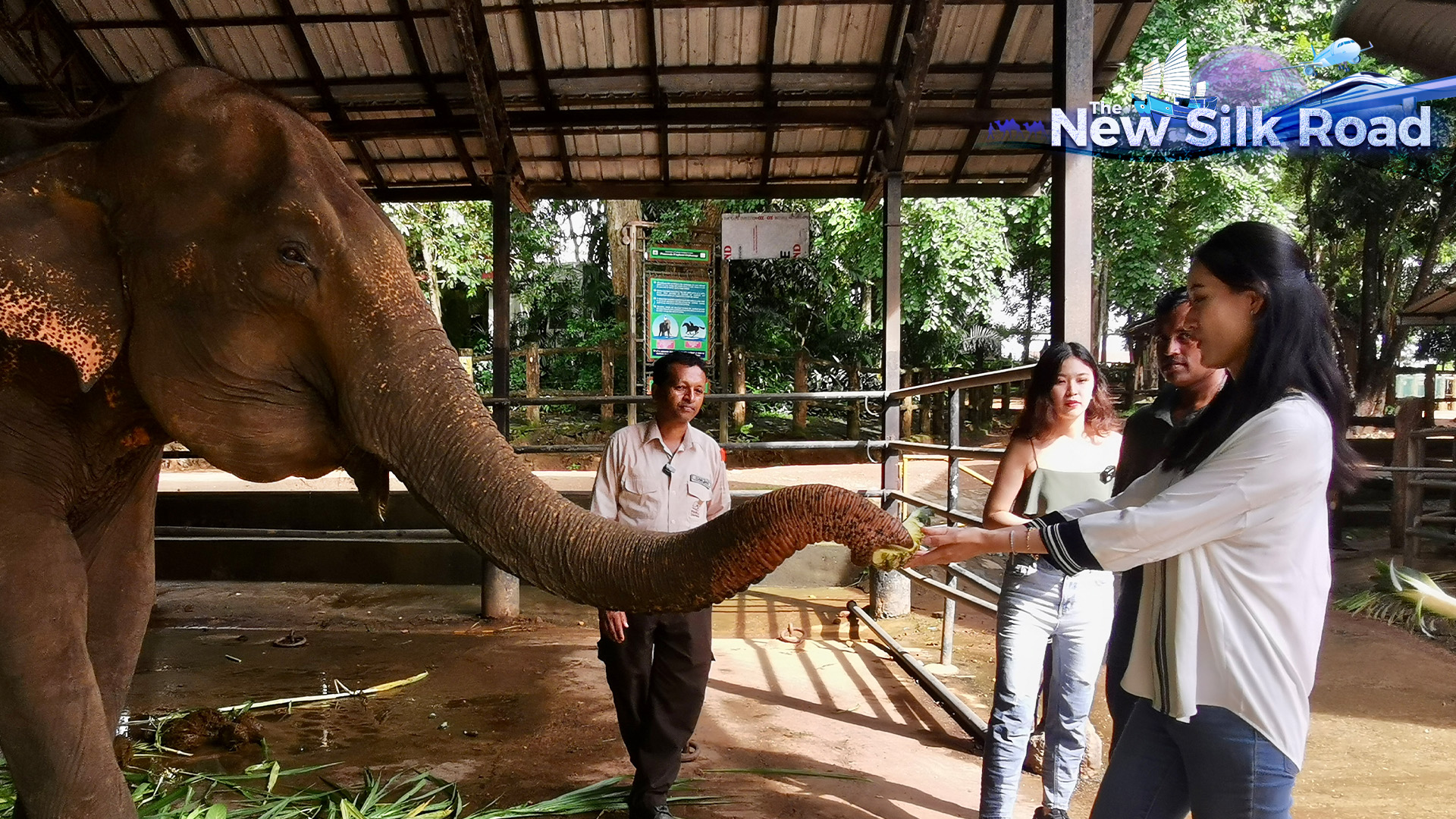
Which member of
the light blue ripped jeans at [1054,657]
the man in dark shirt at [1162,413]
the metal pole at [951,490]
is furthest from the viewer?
the metal pole at [951,490]

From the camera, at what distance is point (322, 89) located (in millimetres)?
5820

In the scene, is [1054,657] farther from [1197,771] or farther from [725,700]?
[725,700]

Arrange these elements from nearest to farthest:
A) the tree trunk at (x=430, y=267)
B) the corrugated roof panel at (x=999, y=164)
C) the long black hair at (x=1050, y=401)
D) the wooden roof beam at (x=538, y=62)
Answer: the long black hair at (x=1050, y=401) < the wooden roof beam at (x=538, y=62) < the corrugated roof panel at (x=999, y=164) < the tree trunk at (x=430, y=267)

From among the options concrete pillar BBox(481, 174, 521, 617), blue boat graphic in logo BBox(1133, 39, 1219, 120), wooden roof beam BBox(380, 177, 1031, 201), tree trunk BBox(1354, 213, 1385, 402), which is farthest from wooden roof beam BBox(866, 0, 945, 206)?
tree trunk BBox(1354, 213, 1385, 402)

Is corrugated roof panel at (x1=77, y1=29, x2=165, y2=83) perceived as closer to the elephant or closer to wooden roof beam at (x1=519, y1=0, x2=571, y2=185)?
wooden roof beam at (x1=519, y1=0, x2=571, y2=185)

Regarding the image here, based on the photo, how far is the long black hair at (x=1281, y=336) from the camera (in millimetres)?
1613

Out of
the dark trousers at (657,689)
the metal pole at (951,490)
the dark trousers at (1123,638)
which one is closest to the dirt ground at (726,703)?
the metal pole at (951,490)

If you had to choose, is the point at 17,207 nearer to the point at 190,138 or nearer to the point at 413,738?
the point at 190,138

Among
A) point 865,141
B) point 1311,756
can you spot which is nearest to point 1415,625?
point 1311,756

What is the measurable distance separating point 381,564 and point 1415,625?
311 inches

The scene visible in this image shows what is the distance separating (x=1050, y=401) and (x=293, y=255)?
2.30m

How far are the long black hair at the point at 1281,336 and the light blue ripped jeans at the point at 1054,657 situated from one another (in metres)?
1.41

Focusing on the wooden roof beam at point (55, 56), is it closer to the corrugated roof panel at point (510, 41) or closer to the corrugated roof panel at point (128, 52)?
the corrugated roof panel at point (128, 52)

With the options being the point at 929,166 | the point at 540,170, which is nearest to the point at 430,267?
the point at 540,170
